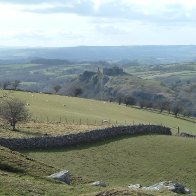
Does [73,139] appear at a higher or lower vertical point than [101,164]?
higher

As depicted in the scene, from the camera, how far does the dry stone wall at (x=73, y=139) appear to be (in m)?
48.1

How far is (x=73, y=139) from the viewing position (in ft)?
173

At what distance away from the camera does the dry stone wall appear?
158 feet

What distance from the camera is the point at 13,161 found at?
1219 inches

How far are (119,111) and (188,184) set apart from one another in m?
57.9

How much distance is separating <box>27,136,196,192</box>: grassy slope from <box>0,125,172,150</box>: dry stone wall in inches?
61.2

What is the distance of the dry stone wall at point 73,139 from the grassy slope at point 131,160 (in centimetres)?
155

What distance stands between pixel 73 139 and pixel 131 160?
809 centimetres

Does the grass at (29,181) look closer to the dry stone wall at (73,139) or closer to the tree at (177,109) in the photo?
the dry stone wall at (73,139)

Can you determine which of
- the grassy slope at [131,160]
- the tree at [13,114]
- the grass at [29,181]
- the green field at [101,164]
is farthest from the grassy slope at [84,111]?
the grass at [29,181]

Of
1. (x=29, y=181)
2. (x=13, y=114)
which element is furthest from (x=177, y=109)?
(x=29, y=181)

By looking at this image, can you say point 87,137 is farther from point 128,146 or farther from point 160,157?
point 160,157

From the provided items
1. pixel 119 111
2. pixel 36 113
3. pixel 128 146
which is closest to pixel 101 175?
pixel 128 146

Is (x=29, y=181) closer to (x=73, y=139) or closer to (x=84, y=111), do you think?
(x=73, y=139)
